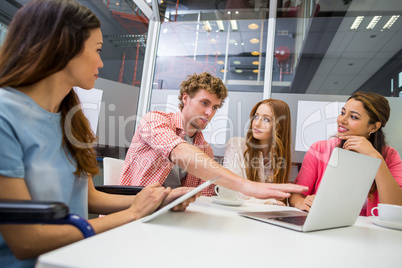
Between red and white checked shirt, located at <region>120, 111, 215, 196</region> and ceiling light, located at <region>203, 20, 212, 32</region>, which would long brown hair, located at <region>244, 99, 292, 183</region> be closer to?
red and white checked shirt, located at <region>120, 111, 215, 196</region>

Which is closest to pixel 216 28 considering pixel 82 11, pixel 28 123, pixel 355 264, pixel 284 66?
pixel 284 66

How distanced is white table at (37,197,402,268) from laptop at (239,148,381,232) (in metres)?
0.03

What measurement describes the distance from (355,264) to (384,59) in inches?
125

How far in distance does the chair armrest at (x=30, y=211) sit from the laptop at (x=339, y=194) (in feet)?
2.05

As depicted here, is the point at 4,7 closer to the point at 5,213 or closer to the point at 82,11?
the point at 82,11

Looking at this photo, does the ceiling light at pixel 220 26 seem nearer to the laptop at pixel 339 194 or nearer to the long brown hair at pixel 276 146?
the long brown hair at pixel 276 146

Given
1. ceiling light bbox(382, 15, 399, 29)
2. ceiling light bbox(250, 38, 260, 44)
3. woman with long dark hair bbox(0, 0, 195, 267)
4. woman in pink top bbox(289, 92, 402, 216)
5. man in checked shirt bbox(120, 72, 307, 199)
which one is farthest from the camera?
ceiling light bbox(250, 38, 260, 44)

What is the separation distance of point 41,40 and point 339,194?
960 millimetres

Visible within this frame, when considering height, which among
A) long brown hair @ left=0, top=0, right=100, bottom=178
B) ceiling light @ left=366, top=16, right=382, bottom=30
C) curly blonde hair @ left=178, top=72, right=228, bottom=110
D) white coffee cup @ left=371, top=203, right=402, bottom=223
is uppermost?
ceiling light @ left=366, top=16, right=382, bottom=30

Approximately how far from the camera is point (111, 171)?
1841 millimetres

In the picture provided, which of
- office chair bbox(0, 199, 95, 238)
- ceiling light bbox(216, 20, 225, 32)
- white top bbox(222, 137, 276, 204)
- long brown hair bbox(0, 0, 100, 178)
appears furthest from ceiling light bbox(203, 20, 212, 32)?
office chair bbox(0, 199, 95, 238)

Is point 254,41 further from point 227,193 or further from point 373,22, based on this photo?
point 227,193

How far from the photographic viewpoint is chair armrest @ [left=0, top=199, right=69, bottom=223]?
462 mm

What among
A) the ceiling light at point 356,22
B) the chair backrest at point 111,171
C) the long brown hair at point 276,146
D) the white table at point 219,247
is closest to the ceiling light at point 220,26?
the ceiling light at point 356,22
